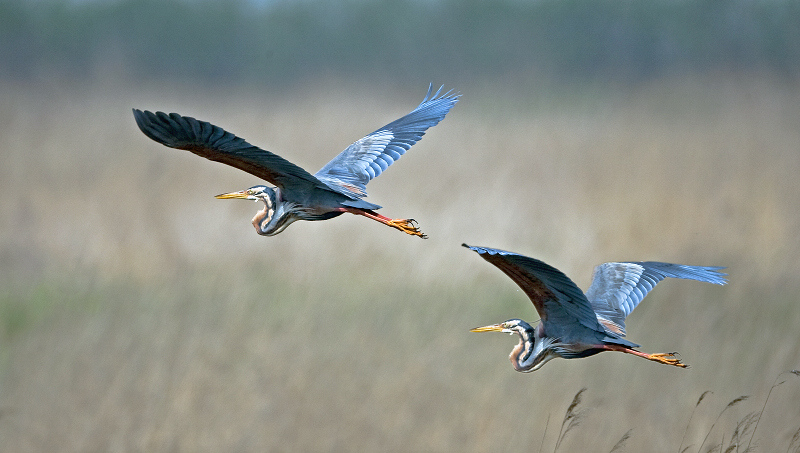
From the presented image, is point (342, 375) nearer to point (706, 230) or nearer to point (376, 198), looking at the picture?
point (376, 198)

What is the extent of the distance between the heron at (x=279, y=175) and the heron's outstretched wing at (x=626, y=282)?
33.8 inches

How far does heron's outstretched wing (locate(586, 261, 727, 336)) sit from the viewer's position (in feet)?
13.2

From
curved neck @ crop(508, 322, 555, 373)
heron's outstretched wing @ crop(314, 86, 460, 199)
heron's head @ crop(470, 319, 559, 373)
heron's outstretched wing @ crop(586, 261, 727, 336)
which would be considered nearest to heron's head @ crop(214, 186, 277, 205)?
heron's outstretched wing @ crop(314, 86, 460, 199)

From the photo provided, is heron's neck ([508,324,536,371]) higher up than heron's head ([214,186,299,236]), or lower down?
lower down

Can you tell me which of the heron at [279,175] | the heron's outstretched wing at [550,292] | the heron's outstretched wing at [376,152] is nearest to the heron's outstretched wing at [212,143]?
the heron at [279,175]

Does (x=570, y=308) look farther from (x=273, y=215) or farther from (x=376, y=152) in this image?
(x=376, y=152)

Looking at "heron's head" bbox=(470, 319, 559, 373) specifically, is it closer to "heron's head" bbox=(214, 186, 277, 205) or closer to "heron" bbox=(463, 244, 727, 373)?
"heron" bbox=(463, 244, 727, 373)

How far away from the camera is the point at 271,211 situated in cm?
366

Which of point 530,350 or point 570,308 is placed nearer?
point 570,308

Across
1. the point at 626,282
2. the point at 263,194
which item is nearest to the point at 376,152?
the point at 263,194

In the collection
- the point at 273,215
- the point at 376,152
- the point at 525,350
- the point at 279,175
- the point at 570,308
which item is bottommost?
the point at 525,350

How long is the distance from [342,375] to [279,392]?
46 centimetres

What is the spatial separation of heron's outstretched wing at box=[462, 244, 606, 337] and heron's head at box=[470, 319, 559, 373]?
6 cm

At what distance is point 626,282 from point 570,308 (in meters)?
0.81
